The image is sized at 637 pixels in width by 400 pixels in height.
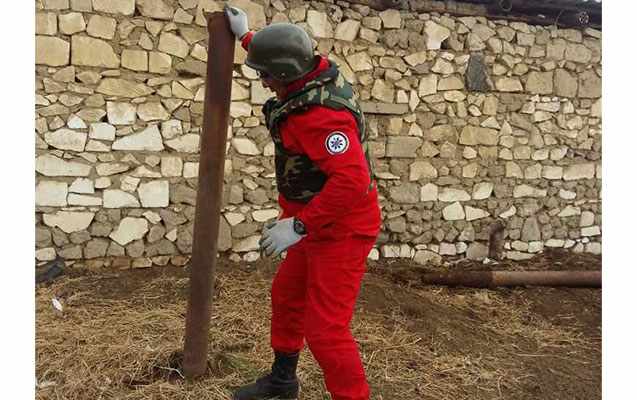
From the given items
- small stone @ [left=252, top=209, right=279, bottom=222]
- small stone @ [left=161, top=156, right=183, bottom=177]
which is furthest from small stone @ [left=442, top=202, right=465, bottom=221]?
small stone @ [left=161, top=156, right=183, bottom=177]

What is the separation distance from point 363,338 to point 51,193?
298 cm

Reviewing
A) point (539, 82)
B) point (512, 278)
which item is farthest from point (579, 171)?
point (512, 278)

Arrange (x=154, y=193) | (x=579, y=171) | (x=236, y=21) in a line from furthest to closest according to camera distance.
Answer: (x=579, y=171), (x=154, y=193), (x=236, y=21)

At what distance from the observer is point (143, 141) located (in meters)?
4.70

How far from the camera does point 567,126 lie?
6.27 meters

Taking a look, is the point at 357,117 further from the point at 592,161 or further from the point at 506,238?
the point at 592,161

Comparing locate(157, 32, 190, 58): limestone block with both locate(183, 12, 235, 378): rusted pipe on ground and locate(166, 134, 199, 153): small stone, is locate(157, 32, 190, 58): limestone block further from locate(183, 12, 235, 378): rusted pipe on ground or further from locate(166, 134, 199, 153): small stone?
locate(183, 12, 235, 378): rusted pipe on ground

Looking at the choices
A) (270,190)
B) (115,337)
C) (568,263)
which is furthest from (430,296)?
(115,337)

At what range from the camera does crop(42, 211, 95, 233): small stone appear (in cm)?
454

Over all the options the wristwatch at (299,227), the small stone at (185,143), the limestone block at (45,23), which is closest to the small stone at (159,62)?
the small stone at (185,143)

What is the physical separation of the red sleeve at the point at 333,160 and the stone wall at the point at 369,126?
292cm

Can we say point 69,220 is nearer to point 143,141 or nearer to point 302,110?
point 143,141

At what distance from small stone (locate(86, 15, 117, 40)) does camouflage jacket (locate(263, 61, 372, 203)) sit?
2.75 metres

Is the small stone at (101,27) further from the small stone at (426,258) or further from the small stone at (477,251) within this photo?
the small stone at (477,251)
